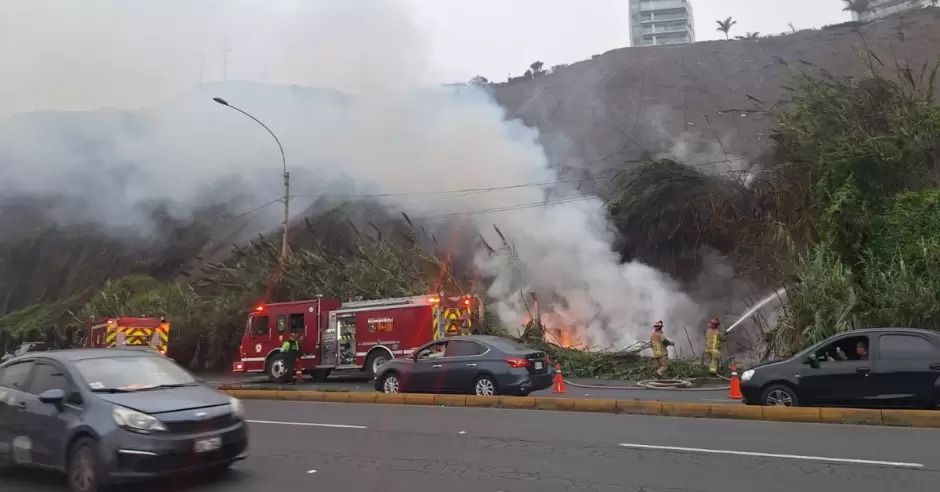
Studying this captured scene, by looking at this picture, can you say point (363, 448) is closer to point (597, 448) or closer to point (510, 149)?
point (597, 448)

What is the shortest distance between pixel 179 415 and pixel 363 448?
A: 2.30 m

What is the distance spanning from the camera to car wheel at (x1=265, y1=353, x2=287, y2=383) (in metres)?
18.6

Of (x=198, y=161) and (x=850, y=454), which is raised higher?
(x=198, y=161)

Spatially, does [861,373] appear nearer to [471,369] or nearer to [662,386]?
[662,386]

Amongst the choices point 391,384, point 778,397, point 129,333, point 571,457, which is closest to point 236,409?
point 571,457

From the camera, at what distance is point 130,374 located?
20.7 ft

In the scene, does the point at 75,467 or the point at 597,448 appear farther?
the point at 597,448

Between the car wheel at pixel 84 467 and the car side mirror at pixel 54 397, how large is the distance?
40 centimetres

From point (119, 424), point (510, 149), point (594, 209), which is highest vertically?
point (510, 149)

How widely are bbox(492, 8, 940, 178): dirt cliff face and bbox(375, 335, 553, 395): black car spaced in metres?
20.4

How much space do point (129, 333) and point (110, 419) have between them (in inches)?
711

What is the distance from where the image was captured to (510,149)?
28047 mm

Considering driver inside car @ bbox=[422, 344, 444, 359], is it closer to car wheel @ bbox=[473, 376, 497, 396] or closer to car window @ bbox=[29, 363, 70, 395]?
car wheel @ bbox=[473, 376, 497, 396]

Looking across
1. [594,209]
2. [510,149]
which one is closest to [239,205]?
[510,149]
